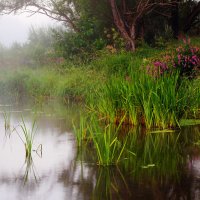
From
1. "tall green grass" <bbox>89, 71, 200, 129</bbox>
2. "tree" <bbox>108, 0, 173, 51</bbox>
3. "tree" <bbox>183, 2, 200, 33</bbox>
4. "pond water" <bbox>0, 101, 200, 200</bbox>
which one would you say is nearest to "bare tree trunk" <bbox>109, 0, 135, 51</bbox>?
"tree" <bbox>108, 0, 173, 51</bbox>

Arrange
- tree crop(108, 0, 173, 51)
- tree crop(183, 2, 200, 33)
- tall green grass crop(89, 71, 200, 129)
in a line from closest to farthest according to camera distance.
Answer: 1. tall green grass crop(89, 71, 200, 129)
2. tree crop(108, 0, 173, 51)
3. tree crop(183, 2, 200, 33)

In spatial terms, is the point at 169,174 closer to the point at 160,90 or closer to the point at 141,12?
the point at 160,90

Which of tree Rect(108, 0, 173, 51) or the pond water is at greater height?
tree Rect(108, 0, 173, 51)

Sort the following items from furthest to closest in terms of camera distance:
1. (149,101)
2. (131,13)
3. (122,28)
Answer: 1. (122,28)
2. (131,13)
3. (149,101)

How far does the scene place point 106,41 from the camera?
22.6 meters

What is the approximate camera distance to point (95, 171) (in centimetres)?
→ 514

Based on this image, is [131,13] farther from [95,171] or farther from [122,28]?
[95,171]

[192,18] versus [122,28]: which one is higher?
[192,18]

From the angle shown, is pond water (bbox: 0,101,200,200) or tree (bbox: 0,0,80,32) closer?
pond water (bbox: 0,101,200,200)

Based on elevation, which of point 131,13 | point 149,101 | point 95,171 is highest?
point 131,13

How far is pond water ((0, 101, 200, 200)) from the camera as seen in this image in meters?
4.29

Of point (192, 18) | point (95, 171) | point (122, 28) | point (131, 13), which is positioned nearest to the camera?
point (95, 171)

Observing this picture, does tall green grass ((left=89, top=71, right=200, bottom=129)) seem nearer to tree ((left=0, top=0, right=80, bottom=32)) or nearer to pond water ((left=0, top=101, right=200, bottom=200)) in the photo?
pond water ((left=0, top=101, right=200, bottom=200))

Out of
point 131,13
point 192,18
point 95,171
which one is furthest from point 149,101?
point 192,18
